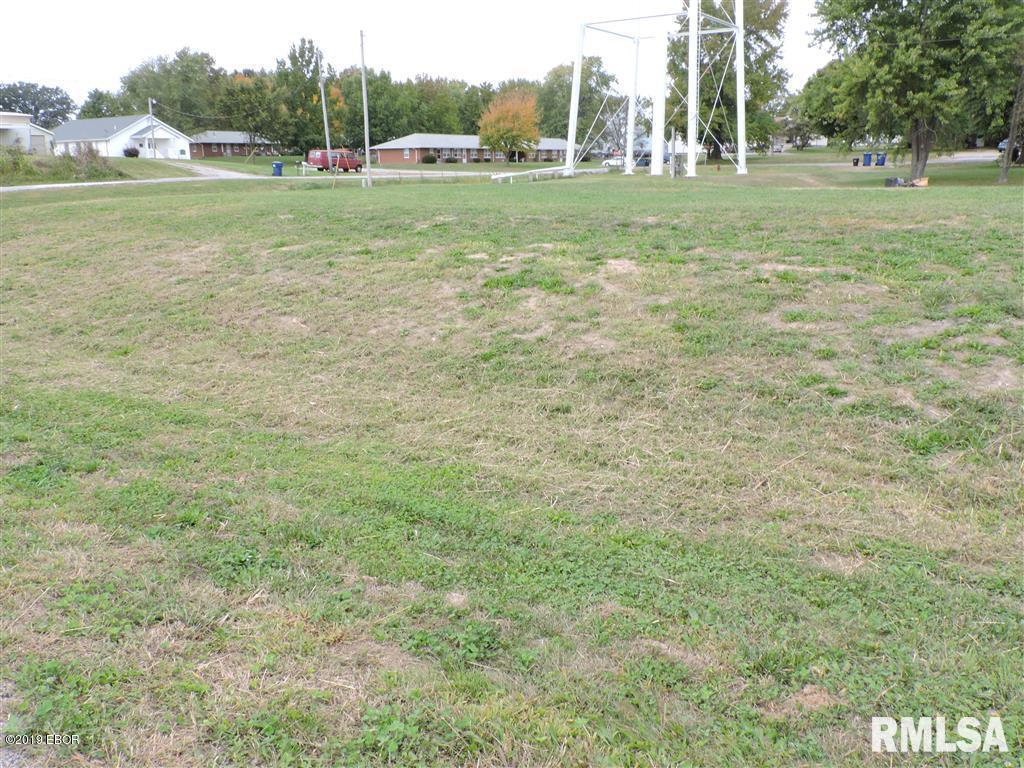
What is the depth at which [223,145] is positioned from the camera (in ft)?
288

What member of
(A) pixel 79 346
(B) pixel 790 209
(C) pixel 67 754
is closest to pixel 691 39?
(B) pixel 790 209

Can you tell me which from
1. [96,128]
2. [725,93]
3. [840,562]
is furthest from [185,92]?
[840,562]

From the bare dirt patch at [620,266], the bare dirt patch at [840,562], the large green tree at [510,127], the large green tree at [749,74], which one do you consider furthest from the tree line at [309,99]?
the bare dirt patch at [840,562]

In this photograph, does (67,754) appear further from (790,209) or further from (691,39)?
(691,39)

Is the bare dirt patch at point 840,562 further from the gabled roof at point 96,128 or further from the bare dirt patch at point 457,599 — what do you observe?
the gabled roof at point 96,128

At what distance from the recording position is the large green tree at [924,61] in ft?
95.8

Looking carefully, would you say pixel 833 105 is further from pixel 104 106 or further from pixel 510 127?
pixel 104 106

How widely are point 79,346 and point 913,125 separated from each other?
109ft

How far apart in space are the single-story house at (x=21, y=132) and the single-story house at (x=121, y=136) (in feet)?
4.57

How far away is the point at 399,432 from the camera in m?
6.07

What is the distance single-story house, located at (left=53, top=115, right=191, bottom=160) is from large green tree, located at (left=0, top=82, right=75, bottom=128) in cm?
5399

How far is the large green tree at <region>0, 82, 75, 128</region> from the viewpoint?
116 meters

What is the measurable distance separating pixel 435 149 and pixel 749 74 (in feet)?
106

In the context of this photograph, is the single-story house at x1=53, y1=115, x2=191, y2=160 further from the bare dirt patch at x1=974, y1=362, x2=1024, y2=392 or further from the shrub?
the bare dirt patch at x1=974, y1=362, x2=1024, y2=392
